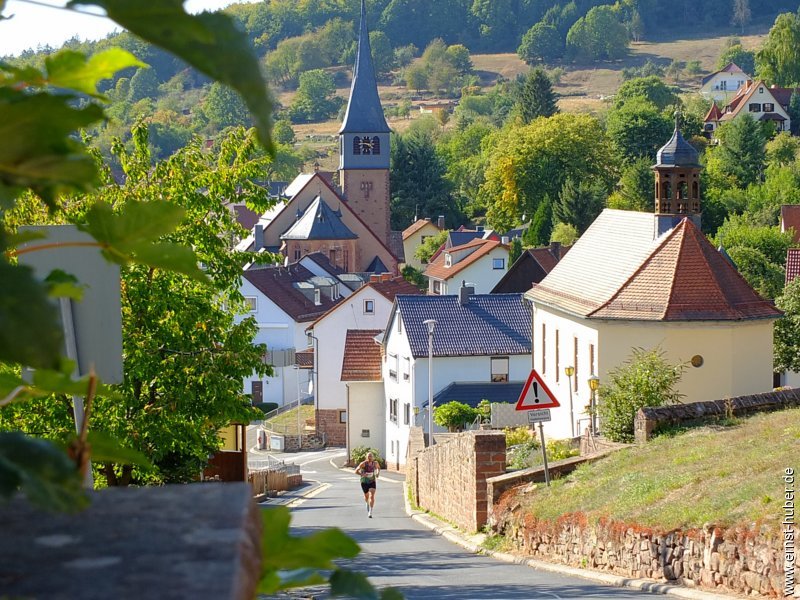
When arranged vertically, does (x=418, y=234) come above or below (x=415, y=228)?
below

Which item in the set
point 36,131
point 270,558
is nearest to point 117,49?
point 36,131

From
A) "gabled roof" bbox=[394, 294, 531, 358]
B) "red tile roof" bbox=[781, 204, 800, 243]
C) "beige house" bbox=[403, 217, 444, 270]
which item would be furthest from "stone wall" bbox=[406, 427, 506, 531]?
"beige house" bbox=[403, 217, 444, 270]

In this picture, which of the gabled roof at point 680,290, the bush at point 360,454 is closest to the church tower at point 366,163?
the bush at point 360,454

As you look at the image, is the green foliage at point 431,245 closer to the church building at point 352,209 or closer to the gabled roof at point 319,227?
the church building at point 352,209

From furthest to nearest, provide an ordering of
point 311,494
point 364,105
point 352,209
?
point 364,105 → point 352,209 → point 311,494

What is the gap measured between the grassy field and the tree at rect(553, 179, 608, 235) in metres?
58.3

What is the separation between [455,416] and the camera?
123 ft

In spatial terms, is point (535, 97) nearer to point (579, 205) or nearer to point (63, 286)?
point (579, 205)

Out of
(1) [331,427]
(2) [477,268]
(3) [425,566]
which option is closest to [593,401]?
(3) [425,566]

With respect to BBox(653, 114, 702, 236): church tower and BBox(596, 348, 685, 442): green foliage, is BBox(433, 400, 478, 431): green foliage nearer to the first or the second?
BBox(653, 114, 702, 236): church tower

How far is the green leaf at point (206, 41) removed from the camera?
47.5 inches

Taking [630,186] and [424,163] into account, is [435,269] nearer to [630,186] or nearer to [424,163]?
[630,186]

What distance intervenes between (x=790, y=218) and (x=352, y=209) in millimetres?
31283

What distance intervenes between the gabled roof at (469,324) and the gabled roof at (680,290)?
38.8 ft
